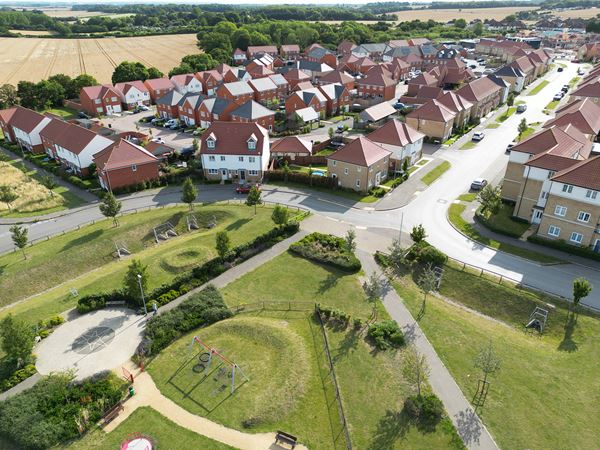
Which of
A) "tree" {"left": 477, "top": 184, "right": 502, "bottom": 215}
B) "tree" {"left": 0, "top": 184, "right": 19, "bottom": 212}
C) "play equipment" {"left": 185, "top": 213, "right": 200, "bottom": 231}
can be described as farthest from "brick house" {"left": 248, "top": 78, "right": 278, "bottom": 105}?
"tree" {"left": 477, "top": 184, "right": 502, "bottom": 215}

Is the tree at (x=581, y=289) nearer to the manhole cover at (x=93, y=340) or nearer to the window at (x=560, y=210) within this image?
the window at (x=560, y=210)

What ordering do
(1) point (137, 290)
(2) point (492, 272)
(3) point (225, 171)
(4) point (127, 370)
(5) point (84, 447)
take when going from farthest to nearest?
(3) point (225, 171)
(2) point (492, 272)
(1) point (137, 290)
(4) point (127, 370)
(5) point (84, 447)

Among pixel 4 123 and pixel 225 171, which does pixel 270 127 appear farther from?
pixel 4 123

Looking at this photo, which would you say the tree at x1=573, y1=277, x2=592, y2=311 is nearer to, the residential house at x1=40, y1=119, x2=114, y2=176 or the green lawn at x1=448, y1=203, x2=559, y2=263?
the green lawn at x1=448, y1=203, x2=559, y2=263

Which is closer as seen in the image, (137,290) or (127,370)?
(127,370)

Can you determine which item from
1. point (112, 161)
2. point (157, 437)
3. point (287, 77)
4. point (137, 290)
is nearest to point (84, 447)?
point (157, 437)

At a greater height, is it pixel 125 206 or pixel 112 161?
pixel 112 161

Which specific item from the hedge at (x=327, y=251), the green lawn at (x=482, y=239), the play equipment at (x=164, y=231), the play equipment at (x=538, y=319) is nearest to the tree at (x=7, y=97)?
the play equipment at (x=164, y=231)

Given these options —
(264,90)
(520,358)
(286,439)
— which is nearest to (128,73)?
(264,90)
